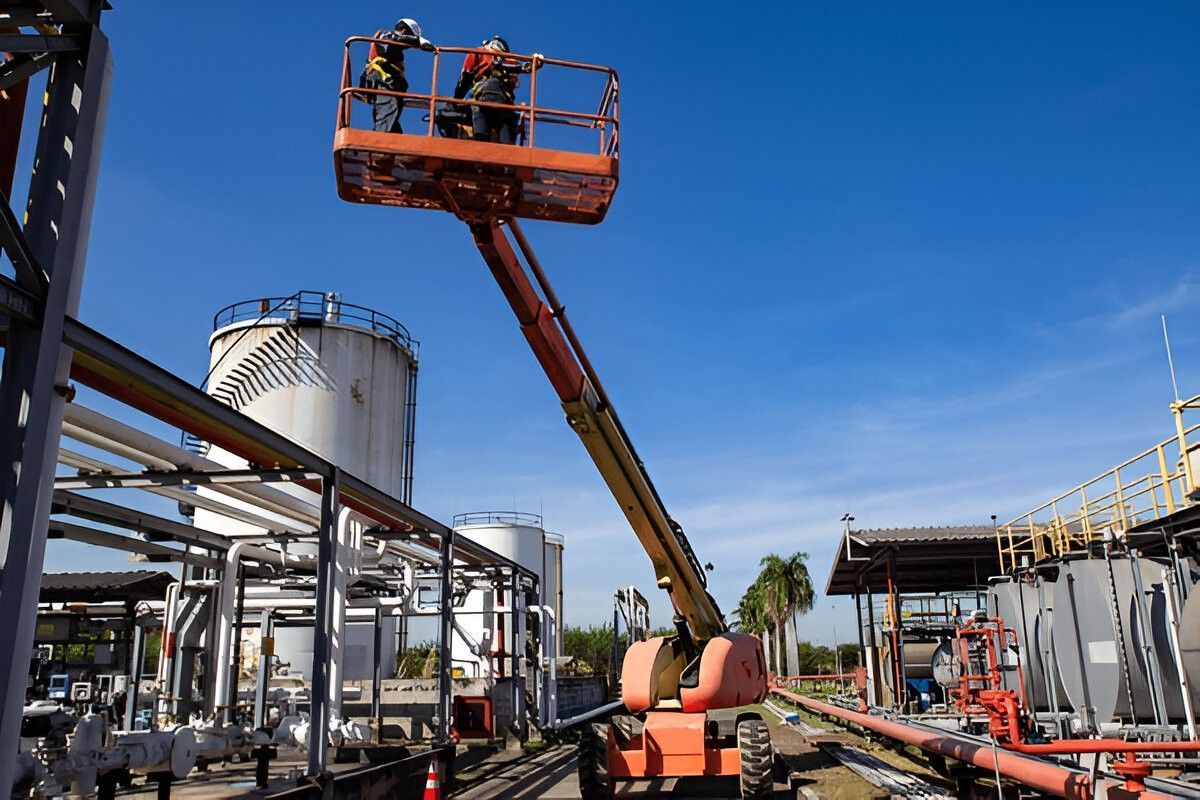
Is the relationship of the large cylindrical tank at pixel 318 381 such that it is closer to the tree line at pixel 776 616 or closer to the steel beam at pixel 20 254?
the steel beam at pixel 20 254

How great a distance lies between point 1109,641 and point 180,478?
14.1 metres

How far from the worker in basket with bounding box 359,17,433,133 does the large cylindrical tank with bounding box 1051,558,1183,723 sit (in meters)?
13.1

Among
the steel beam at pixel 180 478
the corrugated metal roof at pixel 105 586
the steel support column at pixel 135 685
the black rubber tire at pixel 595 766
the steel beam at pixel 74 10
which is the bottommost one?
the black rubber tire at pixel 595 766

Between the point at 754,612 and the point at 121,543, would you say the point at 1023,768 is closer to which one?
the point at 121,543

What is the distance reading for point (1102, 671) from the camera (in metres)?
15.2

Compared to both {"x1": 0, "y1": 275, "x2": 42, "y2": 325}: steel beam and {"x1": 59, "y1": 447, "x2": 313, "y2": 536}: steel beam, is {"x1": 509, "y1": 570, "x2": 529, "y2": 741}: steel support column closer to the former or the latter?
{"x1": 59, "y1": 447, "x2": 313, "y2": 536}: steel beam

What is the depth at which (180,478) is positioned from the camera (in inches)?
439

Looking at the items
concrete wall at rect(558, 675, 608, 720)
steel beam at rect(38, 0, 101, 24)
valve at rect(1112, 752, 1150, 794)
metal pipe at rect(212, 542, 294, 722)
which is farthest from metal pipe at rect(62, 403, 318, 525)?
concrete wall at rect(558, 675, 608, 720)

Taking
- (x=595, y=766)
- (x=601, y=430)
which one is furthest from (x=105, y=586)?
(x=601, y=430)

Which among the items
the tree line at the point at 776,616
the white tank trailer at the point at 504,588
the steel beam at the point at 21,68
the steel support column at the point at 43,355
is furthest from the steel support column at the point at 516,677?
the tree line at the point at 776,616

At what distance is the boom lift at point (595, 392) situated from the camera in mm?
7672

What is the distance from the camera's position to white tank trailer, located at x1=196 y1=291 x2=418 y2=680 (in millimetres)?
22734

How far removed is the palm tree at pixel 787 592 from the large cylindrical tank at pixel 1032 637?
44.9 m

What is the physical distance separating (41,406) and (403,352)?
18940 millimetres
